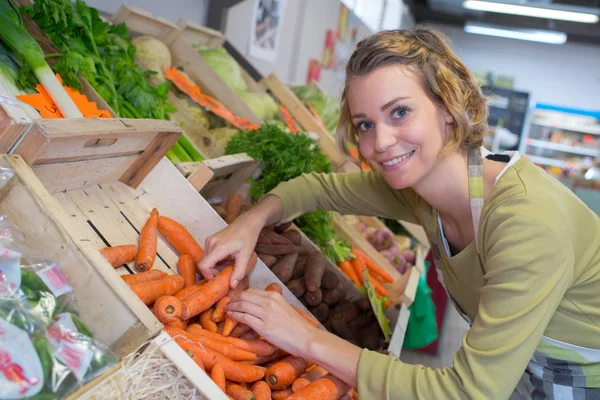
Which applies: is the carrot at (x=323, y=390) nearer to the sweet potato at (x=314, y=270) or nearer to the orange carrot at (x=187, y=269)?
the orange carrot at (x=187, y=269)

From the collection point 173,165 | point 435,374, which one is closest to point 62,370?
point 435,374

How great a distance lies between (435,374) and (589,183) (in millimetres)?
8566

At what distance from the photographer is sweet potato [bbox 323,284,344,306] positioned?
2.24m

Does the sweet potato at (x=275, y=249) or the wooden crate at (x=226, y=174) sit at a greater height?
the wooden crate at (x=226, y=174)

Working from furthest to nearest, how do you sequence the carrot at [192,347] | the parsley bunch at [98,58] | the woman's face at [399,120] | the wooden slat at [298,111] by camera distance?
the wooden slat at [298,111], the parsley bunch at [98,58], the woman's face at [399,120], the carrot at [192,347]

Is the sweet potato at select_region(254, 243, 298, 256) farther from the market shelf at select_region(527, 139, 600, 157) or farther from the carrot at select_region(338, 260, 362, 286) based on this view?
the market shelf at select_region(527, 139, 600, 157)

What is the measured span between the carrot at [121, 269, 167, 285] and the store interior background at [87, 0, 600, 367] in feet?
3.39

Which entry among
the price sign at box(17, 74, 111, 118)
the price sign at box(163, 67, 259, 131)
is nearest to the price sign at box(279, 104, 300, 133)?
the price sign at box(163, 67, 259, 131)

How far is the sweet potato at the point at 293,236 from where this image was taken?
233cm

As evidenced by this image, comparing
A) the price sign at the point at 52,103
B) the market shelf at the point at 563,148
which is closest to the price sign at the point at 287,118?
the price sign at the point at 52,103

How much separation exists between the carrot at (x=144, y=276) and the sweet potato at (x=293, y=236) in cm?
74

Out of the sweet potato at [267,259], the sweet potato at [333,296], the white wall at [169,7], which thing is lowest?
the sweet potato at [333,296]

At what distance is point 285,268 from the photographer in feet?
7.04

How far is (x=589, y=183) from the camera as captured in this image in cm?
885
